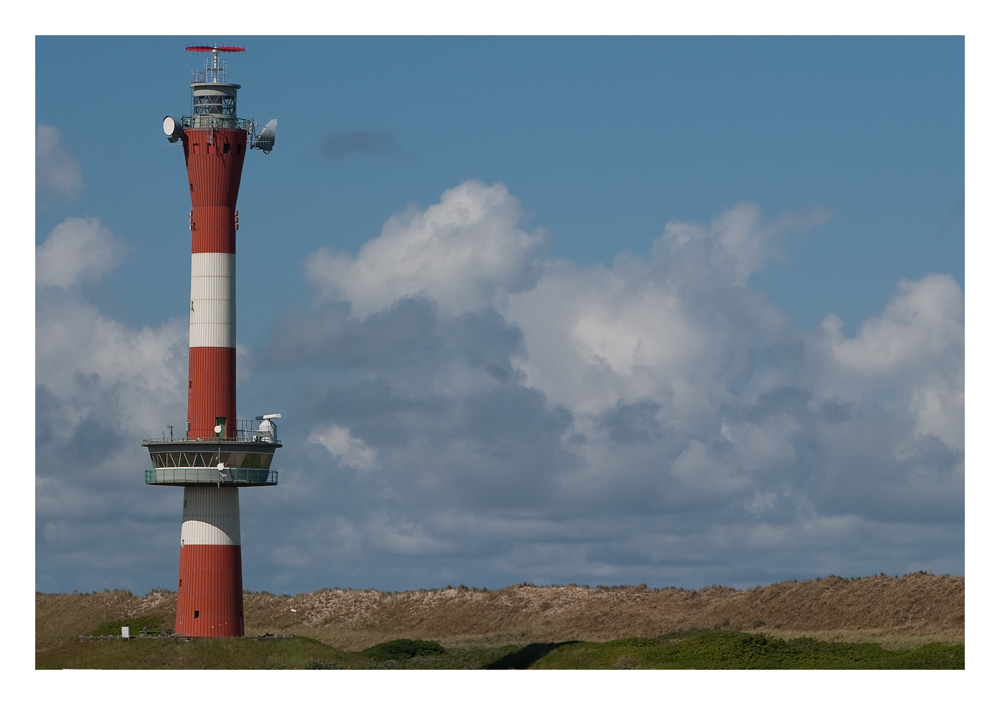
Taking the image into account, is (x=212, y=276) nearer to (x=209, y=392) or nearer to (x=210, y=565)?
(x=209, y=392)

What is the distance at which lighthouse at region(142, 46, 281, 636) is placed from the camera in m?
95.4

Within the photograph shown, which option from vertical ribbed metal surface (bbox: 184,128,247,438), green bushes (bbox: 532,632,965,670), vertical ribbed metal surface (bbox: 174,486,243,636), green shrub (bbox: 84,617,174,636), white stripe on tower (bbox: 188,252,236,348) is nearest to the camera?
green bushes (bbox: 532,632,965,670)

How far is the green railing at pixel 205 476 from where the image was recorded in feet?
313

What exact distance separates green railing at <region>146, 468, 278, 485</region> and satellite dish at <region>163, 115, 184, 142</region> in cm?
2121

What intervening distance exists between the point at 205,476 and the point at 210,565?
18.1ft

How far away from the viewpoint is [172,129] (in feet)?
322

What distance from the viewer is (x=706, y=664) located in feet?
314

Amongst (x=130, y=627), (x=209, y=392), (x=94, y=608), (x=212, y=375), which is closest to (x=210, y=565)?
(x=209, y=392)

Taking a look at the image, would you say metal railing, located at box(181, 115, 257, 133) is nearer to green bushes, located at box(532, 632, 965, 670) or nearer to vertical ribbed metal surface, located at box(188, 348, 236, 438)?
vertical ribbed metal surface, located at box(188, 348, 236, 438)

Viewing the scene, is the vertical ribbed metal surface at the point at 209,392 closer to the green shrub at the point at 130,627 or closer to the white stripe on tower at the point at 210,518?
the white stripe on tower at the point at 210,518

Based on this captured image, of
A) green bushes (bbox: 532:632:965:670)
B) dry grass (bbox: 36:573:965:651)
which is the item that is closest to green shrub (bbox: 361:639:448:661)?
dry grass (bbox: 36:573:965:651)
